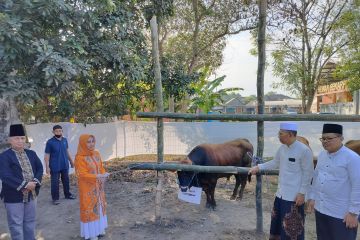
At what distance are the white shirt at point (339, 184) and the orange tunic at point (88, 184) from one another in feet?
10.0

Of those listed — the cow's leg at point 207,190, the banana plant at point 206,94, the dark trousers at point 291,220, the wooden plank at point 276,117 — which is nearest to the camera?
the dark trousers at point 291,220

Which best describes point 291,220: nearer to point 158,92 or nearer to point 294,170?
point 294,170

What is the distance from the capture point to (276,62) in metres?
17.5

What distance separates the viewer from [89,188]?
5.24 m

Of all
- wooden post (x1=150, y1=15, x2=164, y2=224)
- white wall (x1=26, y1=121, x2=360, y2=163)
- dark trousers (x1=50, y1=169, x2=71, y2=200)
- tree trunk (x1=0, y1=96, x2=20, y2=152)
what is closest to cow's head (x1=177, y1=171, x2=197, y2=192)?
wooden post (x1=150, y1=15, x2=164, y2=224)

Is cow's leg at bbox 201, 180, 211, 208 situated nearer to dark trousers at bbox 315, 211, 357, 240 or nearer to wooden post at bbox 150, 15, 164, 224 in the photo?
wooden post at bbox 150, 15, 164, 224

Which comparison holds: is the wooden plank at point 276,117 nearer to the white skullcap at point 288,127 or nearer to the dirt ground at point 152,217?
the white skullcap at point 288,127

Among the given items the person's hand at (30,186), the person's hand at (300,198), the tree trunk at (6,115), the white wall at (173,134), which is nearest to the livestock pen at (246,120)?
the person's hand at (300,198)

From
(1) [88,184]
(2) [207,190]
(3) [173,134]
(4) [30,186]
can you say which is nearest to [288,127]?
(1) [88,184]

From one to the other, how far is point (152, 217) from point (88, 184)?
1573mm

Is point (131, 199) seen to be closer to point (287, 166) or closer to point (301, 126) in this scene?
point (287, 166)

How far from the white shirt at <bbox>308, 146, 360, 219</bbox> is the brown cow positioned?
249 cm

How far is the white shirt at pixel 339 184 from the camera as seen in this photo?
3.54 meters

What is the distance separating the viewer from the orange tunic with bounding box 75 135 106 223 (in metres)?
5.20
